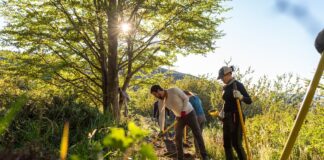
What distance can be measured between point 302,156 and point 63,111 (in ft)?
13.2

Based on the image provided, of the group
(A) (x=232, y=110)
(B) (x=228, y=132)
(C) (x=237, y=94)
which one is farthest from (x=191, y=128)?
(C) (x=237, y=94)

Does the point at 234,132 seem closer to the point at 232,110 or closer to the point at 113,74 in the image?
the point at 232,110

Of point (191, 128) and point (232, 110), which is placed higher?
point (232, 110)

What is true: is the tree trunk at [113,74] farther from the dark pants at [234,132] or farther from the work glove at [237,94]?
the work glove at [237,94]

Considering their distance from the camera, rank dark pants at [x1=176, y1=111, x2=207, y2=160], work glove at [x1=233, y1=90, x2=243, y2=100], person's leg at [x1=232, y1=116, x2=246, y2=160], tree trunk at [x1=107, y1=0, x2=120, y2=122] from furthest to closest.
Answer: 1. tree trunk at [x1=107, y1=0, x2=120, y2=122]
2. dark pants at [x1=176, y1=111, x2=207, y2=160]
3. person's leg at [x1=232, y1=116, x2=246, y2=160]
4. work glove at [x1=233, y1=90, x2=243, y2=100]

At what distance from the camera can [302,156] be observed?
6430 mm

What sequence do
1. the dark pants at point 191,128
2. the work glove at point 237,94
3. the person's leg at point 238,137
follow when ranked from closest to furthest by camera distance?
the work glove at point 237,94
the person's leg at point 238,137
the dark pants at point 191,128

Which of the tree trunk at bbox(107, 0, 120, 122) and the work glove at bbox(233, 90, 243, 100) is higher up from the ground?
the tree trunk at bbox(107, 0, 120, 122)

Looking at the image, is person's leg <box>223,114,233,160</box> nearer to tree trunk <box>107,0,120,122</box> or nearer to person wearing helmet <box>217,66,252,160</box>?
person wearing helmet <box>217,66,252,160</box>

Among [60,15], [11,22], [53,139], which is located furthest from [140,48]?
[53,139]

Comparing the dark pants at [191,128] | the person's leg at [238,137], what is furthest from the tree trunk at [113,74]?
the person's leg at [238,137]

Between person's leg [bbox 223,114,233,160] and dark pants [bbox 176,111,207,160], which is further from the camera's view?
dark pants [bbox 176,111,207,160]

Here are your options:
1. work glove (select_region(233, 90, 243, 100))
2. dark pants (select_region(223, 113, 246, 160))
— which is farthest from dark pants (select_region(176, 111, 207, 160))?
work glove (select_region(233, 90, 243, 100))

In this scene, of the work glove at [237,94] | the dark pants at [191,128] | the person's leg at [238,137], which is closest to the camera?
the work glove at [237,94]
